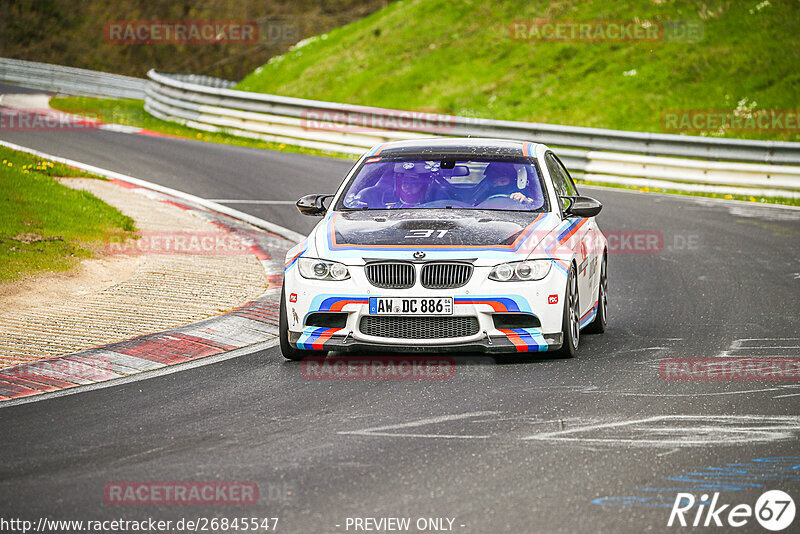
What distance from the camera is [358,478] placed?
589cm

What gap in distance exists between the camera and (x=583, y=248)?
31.8ft

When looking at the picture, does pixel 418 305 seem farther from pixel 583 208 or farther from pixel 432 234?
pixel 583 208

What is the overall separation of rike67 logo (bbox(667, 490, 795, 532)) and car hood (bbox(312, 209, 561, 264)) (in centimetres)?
331

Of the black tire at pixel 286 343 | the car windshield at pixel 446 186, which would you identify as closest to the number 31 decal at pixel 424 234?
the car windshield at pixel 446 186

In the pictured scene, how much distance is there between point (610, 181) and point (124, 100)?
18.8 m

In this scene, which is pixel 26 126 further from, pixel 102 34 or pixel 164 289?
pixel 102 34

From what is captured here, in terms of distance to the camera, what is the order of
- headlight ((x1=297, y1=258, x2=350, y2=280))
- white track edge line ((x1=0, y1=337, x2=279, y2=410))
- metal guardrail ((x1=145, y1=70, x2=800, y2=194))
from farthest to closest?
metal guardrail ((x1=145, y1=70, x2=800, y2=194)) < headlight ((x1=297, y1=258, x2=350, y2=280)) < white track edge line ((x1=0, y1=337, x2=279, y2=410))

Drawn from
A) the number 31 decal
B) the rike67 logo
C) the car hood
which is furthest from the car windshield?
the rike67 logo

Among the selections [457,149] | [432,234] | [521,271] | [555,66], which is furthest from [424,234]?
[555,66]

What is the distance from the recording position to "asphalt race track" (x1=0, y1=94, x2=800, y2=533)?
5500 mm

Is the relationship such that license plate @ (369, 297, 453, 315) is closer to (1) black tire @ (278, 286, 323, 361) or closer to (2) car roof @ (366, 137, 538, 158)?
(1) black tire @ (278, 286, 323, 361)

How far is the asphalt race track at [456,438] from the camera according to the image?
18.0 feet

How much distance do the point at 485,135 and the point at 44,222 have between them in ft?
40.0

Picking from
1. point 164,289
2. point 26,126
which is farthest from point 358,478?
Result: point 26,126
